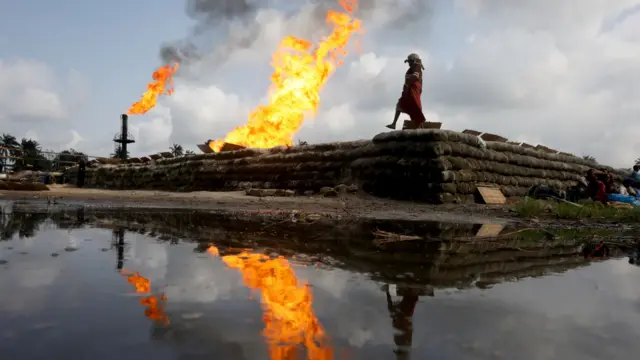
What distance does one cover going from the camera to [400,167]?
10.3 metres

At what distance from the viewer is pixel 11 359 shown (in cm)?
111

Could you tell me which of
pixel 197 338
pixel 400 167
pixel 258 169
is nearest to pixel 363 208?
pixel 400 167

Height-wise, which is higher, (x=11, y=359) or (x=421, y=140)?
(x=421, y=140)

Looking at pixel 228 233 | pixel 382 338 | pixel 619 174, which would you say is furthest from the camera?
pixel 619 174

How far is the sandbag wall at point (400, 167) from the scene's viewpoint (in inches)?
390

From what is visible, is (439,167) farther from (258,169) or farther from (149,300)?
(149,300)

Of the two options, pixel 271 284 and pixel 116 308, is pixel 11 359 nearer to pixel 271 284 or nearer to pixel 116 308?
pixel 116 308

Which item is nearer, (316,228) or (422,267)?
(422,267)

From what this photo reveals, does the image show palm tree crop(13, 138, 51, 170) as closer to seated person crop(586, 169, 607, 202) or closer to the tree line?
the tree line

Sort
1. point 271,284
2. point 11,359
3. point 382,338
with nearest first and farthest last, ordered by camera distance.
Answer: point 11,359
point 382,338
point 271,284

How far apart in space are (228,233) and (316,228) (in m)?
1.12

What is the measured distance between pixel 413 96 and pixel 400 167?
7.64ft

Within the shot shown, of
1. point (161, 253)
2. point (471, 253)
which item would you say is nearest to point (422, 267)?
point (471, 253)

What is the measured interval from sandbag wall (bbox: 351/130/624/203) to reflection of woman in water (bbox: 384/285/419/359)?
308 inches
